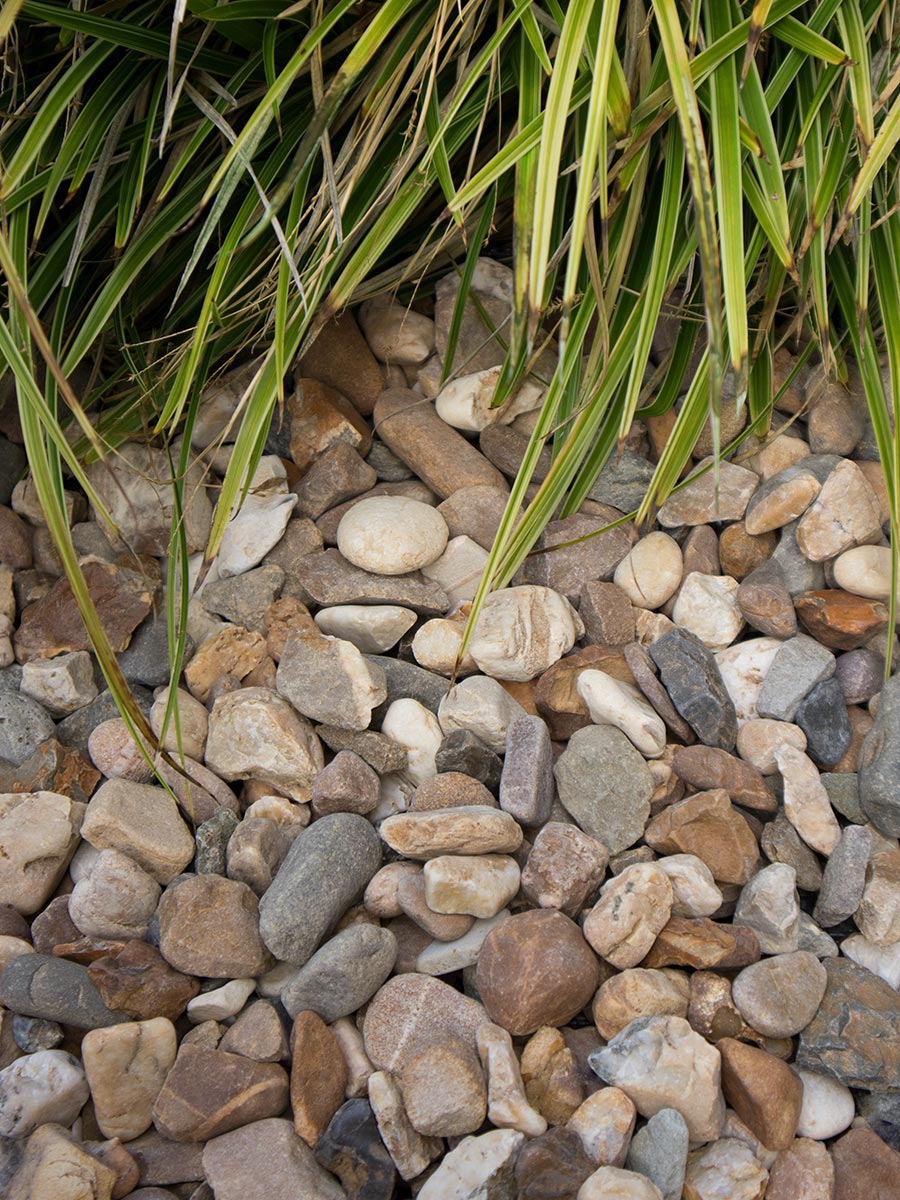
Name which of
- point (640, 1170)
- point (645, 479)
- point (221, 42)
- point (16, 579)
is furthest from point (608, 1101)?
point (221, 42)

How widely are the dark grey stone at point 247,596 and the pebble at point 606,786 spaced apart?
452 millimetres

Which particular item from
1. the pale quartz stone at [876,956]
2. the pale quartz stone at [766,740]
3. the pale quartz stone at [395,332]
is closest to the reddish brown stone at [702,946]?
the pale quartz stone at [876,956]

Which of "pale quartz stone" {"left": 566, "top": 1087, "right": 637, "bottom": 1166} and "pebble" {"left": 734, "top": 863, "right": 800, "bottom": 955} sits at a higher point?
"pebble" {"left": 734, "top": 863, "right": 800, "bottom": 955}

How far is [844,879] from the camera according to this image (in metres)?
1.08

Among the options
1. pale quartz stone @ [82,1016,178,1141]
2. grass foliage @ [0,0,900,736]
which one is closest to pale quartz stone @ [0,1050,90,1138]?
pale quartz stone @ [82,1016,178,1141]

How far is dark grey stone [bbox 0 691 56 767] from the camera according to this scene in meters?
1.26

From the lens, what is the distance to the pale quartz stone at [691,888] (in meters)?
1.07

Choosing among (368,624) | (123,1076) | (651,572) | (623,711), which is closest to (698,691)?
(623,711)

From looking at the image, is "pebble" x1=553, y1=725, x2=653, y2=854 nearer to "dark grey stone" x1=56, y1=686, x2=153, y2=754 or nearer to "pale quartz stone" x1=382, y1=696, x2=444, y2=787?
"pale quartz stone" x1=382, y1=696, x2=444, y2=787

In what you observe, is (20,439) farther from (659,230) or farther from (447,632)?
(659,230)

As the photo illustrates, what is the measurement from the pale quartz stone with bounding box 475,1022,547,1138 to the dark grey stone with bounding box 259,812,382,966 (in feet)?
0.67

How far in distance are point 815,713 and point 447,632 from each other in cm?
46

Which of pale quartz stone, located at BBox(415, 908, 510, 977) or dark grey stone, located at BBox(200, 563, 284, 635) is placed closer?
pale quartz stone, located at BBox(415, 908, 510, 977)

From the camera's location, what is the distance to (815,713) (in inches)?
47.3
